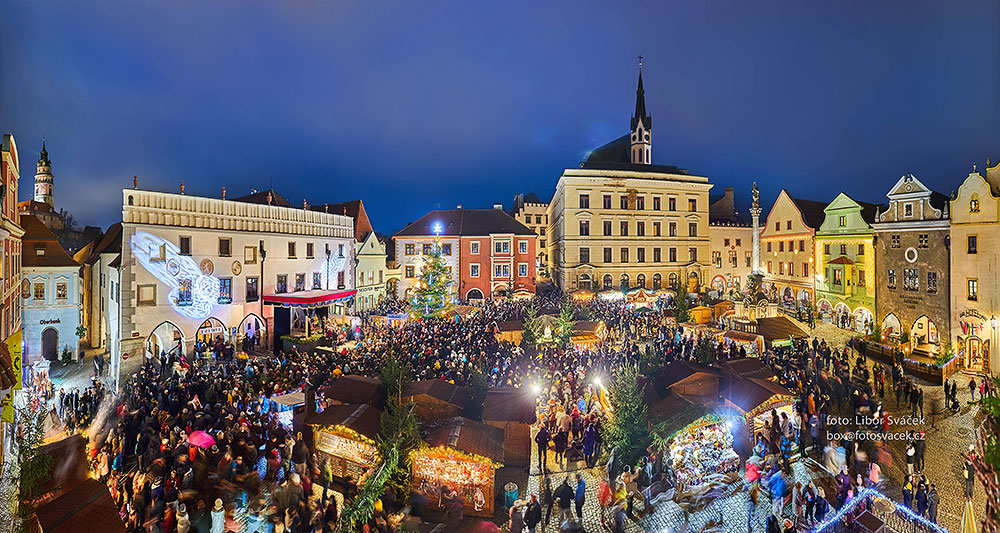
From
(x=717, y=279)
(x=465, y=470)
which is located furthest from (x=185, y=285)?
(x=717, y=279)

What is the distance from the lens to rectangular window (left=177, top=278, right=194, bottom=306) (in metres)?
22.6

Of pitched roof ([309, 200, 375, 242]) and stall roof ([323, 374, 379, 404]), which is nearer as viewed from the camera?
stall roof ([323, 374, 379, 404])

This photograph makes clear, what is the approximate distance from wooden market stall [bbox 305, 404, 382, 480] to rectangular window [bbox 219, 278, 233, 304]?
1692cm

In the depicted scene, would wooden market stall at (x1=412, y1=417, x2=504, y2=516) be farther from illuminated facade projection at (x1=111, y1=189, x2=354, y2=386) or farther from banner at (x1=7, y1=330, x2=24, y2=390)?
illuminated facade projection at (x1=111, y1=189, x2=354, y2=386)

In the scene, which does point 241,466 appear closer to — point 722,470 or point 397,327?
point 722,470

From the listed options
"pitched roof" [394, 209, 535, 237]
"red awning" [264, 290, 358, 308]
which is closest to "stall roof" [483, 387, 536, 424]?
"red awning" [264, 290, 358, 308]

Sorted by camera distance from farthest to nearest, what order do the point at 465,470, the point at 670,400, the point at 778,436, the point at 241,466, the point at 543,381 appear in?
1. the point at 543,381
2. the point at 670,400
3. the point at 778,436
4. the point at 241,466
5. the point at 465,470

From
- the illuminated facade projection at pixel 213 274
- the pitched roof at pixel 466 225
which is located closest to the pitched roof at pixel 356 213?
the pitched roof at pixel 466 225

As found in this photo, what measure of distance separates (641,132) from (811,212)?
64.9ft

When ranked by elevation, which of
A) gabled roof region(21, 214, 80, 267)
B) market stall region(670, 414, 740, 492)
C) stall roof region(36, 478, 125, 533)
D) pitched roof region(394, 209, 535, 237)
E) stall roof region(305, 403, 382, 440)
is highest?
pitched roof region(394, 209, 535, 237)

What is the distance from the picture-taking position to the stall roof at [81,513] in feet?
22.8

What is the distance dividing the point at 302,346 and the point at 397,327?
19.5 ft

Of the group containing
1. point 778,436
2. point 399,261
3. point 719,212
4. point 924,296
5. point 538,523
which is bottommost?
point 538,523

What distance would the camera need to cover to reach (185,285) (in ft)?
74.8
